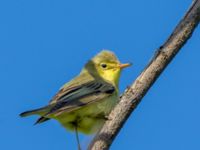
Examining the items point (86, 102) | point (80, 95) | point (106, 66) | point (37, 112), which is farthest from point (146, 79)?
point (106, 66)

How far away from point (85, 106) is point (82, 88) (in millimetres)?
639

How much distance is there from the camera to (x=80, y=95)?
5.46 meters

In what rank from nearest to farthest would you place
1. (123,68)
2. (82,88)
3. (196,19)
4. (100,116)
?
1. (196,19)
2. (100,116)
3. (82,88)
4. (123,68)

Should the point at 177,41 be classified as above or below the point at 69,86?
below

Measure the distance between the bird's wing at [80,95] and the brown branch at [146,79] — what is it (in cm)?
130

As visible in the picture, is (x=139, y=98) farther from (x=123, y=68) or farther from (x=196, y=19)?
(x=123, y=68)

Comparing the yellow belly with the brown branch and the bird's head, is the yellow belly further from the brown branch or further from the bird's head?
the brown branch

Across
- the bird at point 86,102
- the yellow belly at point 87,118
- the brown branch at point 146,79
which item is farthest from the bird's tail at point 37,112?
the brown branch at point 146,79

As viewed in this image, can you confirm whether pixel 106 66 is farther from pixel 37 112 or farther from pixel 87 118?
pixel 37 112

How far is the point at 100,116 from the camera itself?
5.16 m

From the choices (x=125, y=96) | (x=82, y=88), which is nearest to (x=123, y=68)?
(x=82, y=88)

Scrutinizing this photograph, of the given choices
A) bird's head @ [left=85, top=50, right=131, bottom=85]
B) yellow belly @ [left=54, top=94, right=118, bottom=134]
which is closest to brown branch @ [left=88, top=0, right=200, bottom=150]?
yellow belly @ [left=54, top=94, right=118, bottom=134]

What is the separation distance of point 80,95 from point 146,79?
218 centimetres

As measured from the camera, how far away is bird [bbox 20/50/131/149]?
15.6 feet
